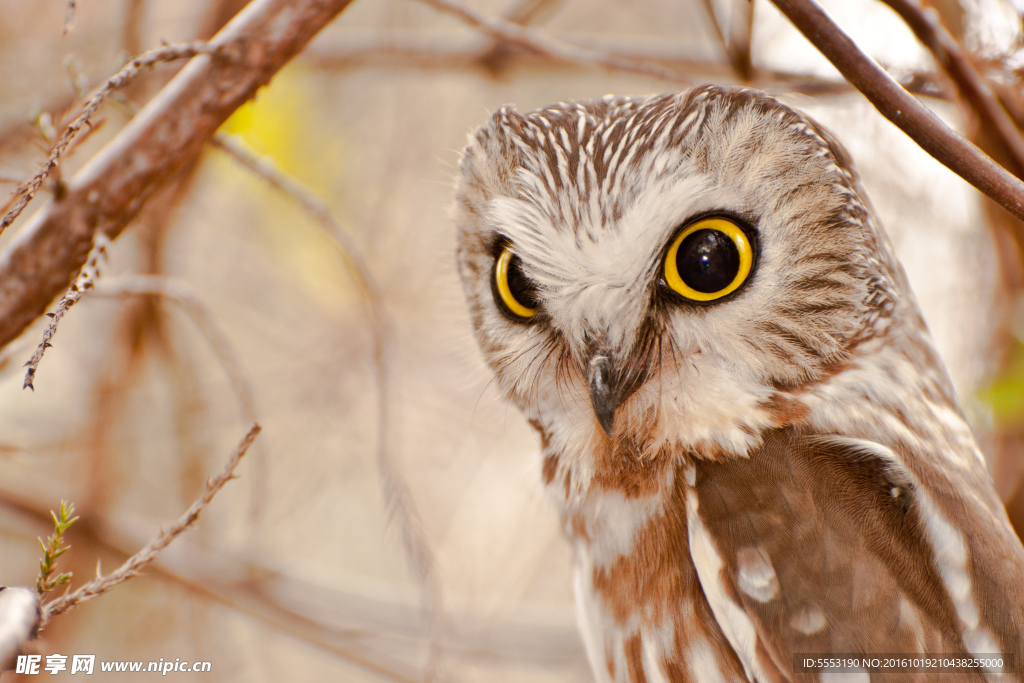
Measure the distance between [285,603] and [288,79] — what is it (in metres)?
1.54

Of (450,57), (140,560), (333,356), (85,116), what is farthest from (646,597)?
(333,356)

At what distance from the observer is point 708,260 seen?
937 millimetres

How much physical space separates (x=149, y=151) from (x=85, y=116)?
Result: 7.6 inches

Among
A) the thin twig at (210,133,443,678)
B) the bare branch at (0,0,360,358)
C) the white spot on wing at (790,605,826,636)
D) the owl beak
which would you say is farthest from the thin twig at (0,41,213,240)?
the white spot on wing at (790,605,826,636)

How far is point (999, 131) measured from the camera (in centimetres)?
96

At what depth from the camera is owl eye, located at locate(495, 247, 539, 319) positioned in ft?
3.47

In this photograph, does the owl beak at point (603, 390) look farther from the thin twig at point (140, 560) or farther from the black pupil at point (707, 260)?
the thin twig at point (140, 560)

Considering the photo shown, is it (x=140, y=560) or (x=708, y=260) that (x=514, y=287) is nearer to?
(x=708, y=260)

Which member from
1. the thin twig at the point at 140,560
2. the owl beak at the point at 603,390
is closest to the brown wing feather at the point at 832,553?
the owl beak at the point at 603,390

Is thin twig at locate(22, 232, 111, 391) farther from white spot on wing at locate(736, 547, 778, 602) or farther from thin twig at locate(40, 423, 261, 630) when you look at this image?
white spot on wing at locate(736, 547, 778, 602)

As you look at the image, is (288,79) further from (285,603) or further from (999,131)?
(999,131)

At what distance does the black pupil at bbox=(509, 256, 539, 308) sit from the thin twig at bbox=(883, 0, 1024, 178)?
2.00 ft

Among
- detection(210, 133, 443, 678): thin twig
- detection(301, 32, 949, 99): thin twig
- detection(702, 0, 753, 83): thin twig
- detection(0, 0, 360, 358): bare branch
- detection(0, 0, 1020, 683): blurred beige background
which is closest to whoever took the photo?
detection(0, 0, 360, 358): bare branch

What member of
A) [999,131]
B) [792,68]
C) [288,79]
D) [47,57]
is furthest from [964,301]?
[47,57]
